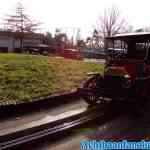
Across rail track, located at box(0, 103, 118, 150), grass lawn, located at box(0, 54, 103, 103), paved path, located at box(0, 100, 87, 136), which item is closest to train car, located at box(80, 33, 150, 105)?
rail track, located at box(0, 103, 118, 150)

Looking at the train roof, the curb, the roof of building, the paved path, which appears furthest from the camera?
the roof of building

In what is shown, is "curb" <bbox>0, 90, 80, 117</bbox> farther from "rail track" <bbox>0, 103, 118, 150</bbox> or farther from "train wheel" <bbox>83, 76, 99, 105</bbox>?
"rail track" <bbox>0, 103, 118, 150</bbox>

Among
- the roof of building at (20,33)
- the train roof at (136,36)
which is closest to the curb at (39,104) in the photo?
the train roof at (136,36)

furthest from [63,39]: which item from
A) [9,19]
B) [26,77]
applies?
[26,77]

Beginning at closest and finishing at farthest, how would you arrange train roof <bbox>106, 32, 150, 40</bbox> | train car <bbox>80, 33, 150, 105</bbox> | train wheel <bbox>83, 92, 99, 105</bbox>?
train car <bbox>80, 33, 150, 105</bbox> → train roof <bbox>106, 32, 150, 40</bbox> → train wheel <bbox>83, 92, 99, 105</bbox>

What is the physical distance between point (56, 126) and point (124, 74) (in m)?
2.70

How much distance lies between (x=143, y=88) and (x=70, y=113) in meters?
2.30

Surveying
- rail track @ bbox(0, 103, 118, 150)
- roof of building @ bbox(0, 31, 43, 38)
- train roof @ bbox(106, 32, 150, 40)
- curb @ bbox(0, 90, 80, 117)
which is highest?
roof of building @ bbox(0, 31, 43, 38)

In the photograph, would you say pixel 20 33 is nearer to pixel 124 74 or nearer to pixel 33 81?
pixel 33 81

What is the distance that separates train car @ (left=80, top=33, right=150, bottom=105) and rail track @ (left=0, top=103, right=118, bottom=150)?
1.61 feet

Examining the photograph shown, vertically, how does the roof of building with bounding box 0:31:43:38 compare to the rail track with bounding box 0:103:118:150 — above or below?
above

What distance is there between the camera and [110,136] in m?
6.54

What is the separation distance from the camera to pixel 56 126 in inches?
271

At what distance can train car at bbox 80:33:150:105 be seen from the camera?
8109mm
